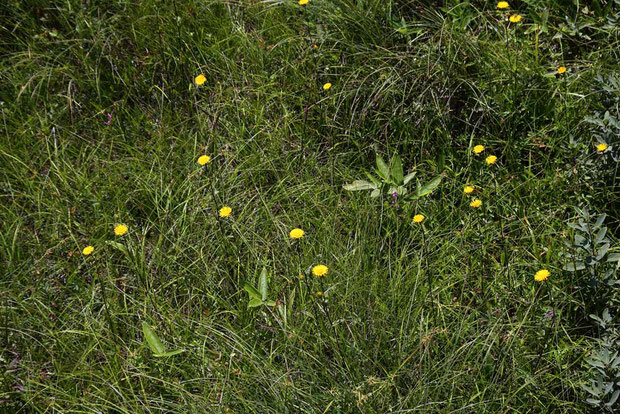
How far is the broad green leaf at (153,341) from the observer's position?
2160mm

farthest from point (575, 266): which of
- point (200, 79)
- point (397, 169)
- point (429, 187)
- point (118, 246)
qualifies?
point (200, 79)

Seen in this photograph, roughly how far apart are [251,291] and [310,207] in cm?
52

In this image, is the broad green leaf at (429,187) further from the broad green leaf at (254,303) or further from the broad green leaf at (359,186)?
the broad green leaf at (254,303)

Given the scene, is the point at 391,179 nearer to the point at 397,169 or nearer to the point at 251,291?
the point at 397,169

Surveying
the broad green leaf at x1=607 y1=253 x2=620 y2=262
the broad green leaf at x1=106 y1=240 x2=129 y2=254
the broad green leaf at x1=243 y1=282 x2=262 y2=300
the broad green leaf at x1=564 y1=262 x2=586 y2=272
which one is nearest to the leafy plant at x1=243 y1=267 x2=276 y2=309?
the broad green leaf at x1=243 y1=282 x2=262 y2=300

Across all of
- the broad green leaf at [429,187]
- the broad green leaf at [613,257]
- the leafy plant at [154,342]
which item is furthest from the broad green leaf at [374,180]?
the leafy plant at [154,342]

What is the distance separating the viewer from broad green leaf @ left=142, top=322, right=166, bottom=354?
2160 mm

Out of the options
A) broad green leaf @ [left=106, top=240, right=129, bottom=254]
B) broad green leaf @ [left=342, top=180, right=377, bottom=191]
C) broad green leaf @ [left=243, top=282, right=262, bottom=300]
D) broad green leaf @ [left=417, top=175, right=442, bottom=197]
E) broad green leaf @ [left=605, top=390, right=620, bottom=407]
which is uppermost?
broad green leaf @ [left=243, top=282, right=262, bottom=300]

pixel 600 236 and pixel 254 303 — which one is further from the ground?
pixel 600 236

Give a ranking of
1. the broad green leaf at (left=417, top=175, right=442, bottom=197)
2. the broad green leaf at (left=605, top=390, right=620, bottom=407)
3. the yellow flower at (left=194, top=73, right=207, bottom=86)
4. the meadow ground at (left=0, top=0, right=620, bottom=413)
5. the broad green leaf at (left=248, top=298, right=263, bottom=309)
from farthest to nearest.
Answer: the yellow flower at (left=194, top=73, right=207, bottom=86) → the broad green leaf at (left=417, top=175, right=442, bottom=197) → the broad green leaf at (left=248, top=298, right=263, bottom=309) → the meadow ground at (left=0, top=0, right=620, bottom=413) → the broad green leaf at (left=605, top=390, right=620, bottom=407)

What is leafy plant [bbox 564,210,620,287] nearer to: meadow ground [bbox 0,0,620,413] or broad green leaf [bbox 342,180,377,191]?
meadow ground [bbox 0,0,620,413]

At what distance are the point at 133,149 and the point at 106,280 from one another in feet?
2.27

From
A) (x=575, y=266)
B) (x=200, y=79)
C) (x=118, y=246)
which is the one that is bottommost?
(x=118, y=246)

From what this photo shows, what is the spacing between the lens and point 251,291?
2.23 m
